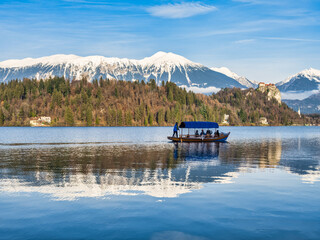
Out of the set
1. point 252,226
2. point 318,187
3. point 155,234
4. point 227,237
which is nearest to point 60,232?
point 155,234

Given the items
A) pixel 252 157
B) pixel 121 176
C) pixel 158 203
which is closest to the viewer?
pixel 158 203

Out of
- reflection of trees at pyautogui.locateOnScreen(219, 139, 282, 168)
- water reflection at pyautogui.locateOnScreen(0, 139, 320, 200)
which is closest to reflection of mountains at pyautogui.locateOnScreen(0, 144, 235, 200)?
water reflection at pyautogui.locateOnScreen(0, 139, 320, 200)

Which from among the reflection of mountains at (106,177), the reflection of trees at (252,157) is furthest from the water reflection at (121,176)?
the reflection of trees at (252,157)

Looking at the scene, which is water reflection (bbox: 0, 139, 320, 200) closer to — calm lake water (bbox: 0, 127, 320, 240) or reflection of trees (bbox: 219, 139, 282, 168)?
calm lake water (bbox: 0, 127, 320, 240)

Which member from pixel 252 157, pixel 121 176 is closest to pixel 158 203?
pixel 121 176

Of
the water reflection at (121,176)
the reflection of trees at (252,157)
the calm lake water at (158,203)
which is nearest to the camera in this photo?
the calm lake water at (158,203)

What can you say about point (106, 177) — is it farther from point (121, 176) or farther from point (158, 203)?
point (158, 203)

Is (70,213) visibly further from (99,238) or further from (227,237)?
(227,237)

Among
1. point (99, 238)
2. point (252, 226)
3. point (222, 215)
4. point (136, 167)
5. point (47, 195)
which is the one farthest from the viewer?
point (136, 167)

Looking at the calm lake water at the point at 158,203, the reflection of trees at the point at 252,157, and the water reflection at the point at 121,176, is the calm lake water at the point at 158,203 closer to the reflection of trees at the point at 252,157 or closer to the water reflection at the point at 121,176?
the water reflection at the point at 121,176

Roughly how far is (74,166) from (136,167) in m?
7.01

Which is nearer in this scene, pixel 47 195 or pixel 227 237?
pixel 227 237

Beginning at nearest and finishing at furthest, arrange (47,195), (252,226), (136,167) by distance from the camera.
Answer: (252,226) → (47,195) → (136,167)

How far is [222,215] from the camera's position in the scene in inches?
802
